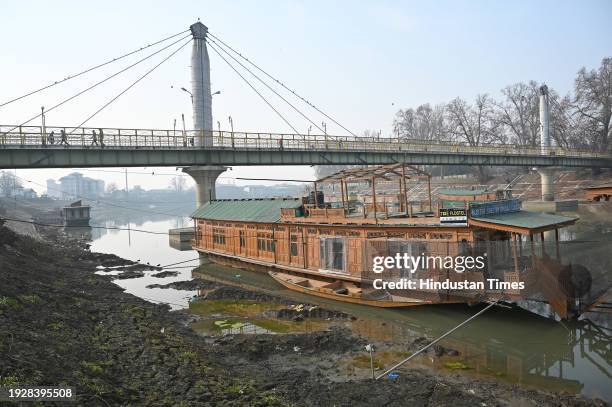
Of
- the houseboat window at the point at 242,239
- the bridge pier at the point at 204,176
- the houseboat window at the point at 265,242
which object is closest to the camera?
the houseboat window at the point at 265,242

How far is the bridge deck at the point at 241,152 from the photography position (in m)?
29.3

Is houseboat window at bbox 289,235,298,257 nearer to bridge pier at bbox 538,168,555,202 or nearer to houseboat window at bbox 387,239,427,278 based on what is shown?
houseboat window at bbox 387,239,427,278

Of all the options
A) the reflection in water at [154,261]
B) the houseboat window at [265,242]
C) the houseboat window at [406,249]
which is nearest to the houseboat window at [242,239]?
the houseboat window at [265,242]

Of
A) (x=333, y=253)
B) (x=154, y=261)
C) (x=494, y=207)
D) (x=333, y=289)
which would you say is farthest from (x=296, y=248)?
(x=154, y=261)

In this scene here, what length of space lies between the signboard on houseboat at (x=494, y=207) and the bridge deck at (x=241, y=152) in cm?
2642

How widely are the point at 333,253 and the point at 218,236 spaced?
11.4 metres

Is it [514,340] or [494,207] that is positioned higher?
[494,207]

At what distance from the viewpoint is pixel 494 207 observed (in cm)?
1580

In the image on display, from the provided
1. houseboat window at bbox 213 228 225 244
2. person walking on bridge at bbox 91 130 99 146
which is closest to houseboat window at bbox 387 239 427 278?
houseboat window at bbox 213 228 225 244

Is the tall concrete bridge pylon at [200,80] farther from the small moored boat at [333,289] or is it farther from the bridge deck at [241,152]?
the small moored boat at [333,289]

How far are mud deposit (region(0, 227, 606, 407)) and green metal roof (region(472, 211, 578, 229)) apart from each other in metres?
4.96

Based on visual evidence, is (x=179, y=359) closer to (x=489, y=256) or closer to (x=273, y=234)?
(x=489, y=256)

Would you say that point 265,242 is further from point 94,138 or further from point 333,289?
point 94,138

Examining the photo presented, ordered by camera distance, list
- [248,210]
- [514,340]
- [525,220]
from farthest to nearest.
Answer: [248,210] < [525,220] < [514,340]
